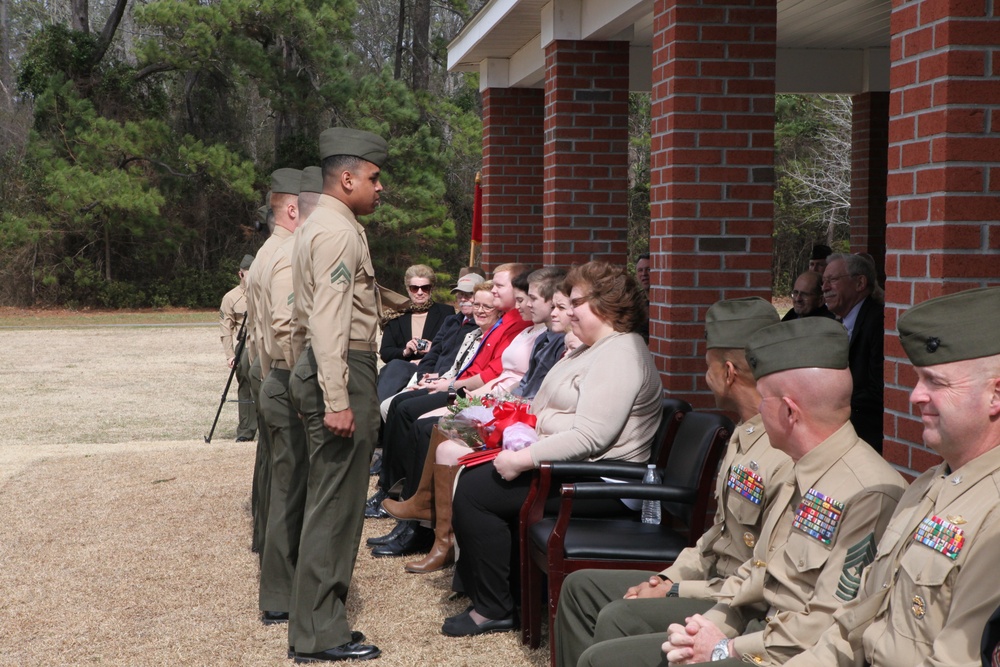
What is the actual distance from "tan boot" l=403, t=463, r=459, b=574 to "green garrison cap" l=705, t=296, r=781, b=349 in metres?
2.18

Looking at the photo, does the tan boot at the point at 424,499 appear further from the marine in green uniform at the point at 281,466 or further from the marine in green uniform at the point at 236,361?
the marine in green uniform at the point at 236,361

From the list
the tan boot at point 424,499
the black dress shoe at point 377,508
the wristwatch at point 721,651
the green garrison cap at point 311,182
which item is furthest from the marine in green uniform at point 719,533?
the black dress shoe at point 377,508

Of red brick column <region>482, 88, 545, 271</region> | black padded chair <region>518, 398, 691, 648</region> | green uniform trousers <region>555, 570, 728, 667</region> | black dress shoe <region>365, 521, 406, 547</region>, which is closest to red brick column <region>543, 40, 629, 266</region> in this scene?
black dress shoe <region>365, 521, 406, 547</region>

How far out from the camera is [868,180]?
1052cm

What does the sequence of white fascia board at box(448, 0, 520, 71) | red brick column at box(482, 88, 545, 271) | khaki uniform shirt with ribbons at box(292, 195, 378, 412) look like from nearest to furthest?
khaki uniform shirt with ribbons at box(292, 195, 378, 412) → white fascia board at box(448, 0, 520, 71) → red brick column at box(482, 88, 545, 271)

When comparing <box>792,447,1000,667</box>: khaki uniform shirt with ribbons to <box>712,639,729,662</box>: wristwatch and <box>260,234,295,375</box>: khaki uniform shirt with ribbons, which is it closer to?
<box>712,639,729,662</box>: wristwatch

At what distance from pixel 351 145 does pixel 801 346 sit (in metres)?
2.35

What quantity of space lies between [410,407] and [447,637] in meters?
2.29

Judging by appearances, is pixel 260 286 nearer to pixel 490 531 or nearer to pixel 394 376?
pixel 490 531

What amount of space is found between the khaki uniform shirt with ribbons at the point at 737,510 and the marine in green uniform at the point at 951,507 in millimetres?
754

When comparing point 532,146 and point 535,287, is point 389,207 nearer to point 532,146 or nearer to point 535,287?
point 532,146

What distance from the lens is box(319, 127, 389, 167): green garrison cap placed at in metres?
4.54

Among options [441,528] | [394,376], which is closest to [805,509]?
[441,528]

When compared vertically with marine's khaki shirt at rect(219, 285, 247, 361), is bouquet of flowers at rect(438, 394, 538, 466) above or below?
below
